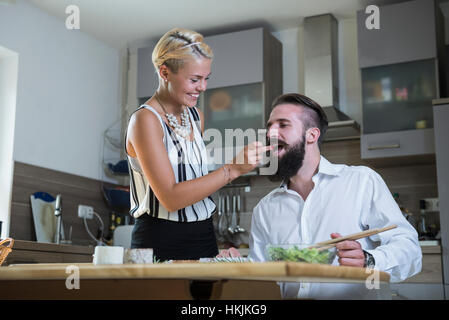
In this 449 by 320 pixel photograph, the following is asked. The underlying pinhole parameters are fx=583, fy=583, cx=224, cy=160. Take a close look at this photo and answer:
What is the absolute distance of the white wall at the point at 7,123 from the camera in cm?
395

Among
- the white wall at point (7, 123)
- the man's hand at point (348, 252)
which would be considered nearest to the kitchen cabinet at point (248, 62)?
the white wall at point (7, 123)

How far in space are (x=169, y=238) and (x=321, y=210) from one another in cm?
48

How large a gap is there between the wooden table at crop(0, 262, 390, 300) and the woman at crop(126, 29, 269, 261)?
363mm

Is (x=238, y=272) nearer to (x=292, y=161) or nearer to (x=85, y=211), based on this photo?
(x=292, y=161)

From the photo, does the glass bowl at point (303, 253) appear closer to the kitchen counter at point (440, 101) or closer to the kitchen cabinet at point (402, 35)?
the kitchen counter at point (440, 101)

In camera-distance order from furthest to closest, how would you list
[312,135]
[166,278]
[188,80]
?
[312,135] < [188,80] < [166,278]

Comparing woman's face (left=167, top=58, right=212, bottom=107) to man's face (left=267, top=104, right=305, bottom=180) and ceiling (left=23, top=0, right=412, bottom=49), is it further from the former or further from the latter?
ceiling (left=23, top=0, right=412, bottom=49)

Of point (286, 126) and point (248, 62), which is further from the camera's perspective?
point (248, 62)

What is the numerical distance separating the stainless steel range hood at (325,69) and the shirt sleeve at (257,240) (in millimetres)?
2225

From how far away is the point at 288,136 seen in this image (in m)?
2.00

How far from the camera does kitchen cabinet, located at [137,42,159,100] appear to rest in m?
4.77

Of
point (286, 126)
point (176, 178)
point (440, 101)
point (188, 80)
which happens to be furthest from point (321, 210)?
point (440, 101)

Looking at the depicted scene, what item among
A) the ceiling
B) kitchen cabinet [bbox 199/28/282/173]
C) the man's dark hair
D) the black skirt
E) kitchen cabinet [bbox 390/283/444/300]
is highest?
the ceiling

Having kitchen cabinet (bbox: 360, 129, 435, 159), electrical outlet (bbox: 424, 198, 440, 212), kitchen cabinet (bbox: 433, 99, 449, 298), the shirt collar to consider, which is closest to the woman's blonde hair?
the shirt collar
